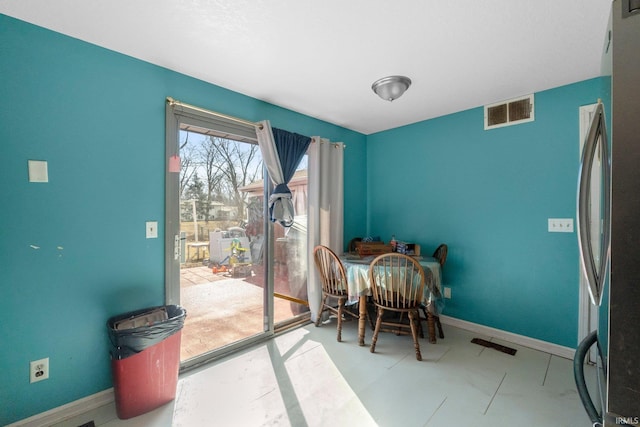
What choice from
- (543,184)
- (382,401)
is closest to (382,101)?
(543,184)

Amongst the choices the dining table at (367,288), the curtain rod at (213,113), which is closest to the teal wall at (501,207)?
the dining table at (367,288)

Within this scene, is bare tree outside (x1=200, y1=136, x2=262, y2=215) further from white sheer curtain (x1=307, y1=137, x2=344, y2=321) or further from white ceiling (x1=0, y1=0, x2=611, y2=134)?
white sheer curtain (x1=307, y1=137, x2=344, y2=321)

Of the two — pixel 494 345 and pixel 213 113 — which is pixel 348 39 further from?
pixel 494 345

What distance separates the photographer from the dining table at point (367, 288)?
243 centimetres

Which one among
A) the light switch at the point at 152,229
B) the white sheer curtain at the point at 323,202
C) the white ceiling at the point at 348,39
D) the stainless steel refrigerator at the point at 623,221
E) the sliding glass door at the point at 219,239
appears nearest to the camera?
the stainless steel refrigerator at the point at 623,221

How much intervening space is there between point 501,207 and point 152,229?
3.15 metres

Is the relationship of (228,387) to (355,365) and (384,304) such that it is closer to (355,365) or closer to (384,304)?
(355,365)

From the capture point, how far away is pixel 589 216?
31.5 inches

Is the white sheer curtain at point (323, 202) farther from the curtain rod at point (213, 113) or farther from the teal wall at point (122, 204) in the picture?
the curtain rod at point (213, 113)

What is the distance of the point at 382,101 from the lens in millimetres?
2740

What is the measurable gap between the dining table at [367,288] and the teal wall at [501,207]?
0.63 meters

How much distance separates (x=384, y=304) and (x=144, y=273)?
1.95 m

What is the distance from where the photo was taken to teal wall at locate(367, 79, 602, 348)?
2.39 meters

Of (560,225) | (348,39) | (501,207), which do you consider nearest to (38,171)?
(348,39)
